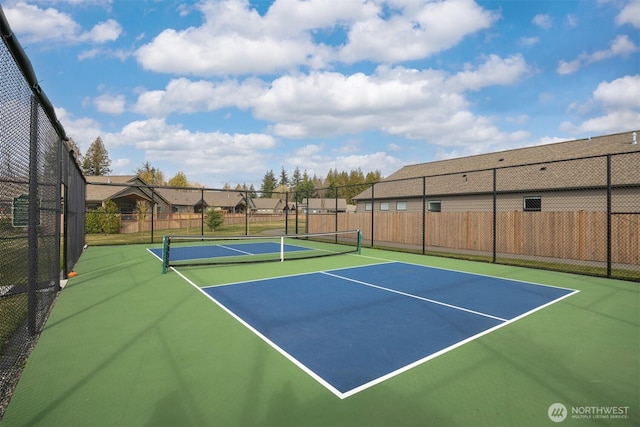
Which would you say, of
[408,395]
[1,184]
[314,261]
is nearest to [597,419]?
[408,395]

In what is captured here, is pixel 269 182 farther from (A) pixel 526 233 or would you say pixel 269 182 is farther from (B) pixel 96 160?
(A) pixel 526 233

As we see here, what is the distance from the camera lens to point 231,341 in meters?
4.24

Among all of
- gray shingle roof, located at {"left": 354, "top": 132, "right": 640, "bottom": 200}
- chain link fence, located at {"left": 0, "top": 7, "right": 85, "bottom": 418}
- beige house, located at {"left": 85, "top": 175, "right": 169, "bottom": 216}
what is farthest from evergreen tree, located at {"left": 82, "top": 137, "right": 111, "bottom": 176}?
chain link fence, located at {"left": 0, "top": 7, "right": 85, "bottom": 418}

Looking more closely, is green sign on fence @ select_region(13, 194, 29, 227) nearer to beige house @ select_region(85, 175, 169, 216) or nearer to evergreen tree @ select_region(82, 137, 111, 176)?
beige house @ select_region(85, 175, 169, 216)

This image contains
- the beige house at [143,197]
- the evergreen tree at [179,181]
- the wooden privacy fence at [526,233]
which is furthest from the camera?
the evergreen tree at [179,181]

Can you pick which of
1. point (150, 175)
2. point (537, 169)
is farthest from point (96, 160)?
point (537, 169)

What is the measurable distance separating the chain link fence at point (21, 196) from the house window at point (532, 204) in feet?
59.1

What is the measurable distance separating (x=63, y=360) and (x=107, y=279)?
5075mm

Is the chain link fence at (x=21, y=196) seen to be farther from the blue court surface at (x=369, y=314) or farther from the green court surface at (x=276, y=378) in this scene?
the blue court surface at (x=369, y=314)

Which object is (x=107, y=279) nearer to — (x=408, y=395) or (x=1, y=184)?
(x=1, y=184)

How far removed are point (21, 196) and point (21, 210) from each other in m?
0.27

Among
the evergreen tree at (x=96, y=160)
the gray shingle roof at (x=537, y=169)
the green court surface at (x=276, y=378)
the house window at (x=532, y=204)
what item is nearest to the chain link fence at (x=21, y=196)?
the green court surface at (x=276, y=378)

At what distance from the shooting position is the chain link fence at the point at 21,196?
3.27 meters

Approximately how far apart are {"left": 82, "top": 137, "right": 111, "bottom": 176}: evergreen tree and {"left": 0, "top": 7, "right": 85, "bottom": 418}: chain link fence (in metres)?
58.7
